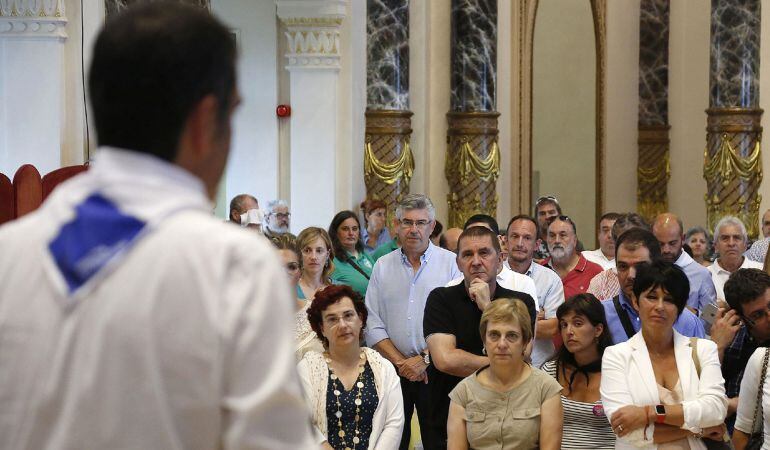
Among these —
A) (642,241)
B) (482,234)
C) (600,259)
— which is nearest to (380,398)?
(482,234)

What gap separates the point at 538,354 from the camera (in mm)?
7273

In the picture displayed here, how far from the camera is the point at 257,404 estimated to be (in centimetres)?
168

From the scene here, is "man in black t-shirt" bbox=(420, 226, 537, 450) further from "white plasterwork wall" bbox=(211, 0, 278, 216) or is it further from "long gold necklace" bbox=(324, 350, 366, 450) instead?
"white plasterwork wall" bbox=(211, 0, 278, 216)

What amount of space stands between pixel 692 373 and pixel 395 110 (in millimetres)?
9454

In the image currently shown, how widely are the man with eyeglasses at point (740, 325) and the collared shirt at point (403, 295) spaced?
2.11m

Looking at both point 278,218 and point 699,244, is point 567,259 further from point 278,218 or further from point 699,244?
point 278,218

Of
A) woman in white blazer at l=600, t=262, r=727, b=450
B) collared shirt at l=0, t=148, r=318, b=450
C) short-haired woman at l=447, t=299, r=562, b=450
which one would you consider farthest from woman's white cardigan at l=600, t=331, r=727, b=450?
collared shirt at l=0, t=148, r=318, b=450

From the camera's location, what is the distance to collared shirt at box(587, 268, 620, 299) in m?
7.81

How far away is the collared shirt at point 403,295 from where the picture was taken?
815cm

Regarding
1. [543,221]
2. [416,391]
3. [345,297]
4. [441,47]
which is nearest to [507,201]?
[441,47]

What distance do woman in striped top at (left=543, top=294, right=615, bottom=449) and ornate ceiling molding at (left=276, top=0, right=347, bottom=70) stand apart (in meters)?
8.15

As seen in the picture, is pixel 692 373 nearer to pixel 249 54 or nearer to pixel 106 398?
pixel 106 398

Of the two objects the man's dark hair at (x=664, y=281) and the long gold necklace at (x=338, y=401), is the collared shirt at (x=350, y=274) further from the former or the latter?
the man's dark hair at (x=664, y=281)

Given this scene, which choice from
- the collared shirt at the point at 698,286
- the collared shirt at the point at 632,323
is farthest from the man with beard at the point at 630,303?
the collared shirt at the point at 698,286
